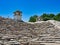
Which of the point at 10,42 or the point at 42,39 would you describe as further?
the point at 42,39

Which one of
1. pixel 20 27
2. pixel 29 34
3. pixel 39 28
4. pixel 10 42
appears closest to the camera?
pixel 10 42

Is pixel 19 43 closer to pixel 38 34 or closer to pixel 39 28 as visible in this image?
pixel 38 34

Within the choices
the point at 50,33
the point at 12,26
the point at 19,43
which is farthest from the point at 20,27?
the point at 19,43

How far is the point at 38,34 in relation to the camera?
18609mm

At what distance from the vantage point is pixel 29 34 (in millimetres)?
17906

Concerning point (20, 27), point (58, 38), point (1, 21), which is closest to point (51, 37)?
point (58, 38)

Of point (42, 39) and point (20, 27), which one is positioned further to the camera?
point (20, 27)

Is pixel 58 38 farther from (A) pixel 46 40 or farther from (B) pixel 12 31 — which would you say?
(B) pixel 12 31

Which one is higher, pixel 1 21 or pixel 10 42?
pixel 1 21

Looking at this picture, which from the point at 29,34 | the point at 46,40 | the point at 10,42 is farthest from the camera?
the point at 29,34

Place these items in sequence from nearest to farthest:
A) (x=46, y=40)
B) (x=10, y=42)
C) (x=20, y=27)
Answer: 1. (x=10, y=42)
2. (x=46, y=40)
3. (x=20, y=27)

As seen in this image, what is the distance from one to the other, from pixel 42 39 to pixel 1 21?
3.74 metres

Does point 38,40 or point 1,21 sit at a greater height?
point 1,21

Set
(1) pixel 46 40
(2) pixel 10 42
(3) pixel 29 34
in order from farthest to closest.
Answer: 1. (3) pixel 29 34
2. (1) pixel 46 40
3. (2) pixel 10 42
